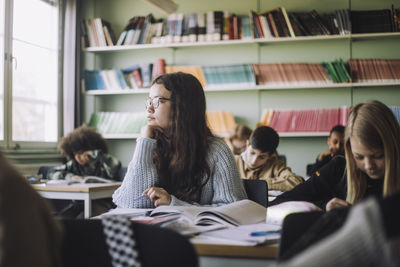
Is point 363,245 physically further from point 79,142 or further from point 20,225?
point 79,142

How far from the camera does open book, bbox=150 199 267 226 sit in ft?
4.64

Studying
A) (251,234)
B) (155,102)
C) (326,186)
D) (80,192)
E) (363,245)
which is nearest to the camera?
(363,245)

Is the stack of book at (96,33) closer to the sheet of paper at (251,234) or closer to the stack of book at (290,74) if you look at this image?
the stack of book at (290,74)

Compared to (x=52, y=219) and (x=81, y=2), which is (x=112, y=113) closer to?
(x=81, y=2)

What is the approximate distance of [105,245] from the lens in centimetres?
103

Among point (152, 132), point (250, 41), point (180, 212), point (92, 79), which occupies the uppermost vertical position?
point (250, 41)

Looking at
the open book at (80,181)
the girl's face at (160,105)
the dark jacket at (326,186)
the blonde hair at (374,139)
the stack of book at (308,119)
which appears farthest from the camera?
the stack of book at (308,119)

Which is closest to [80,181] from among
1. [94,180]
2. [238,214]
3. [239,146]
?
[94,180]

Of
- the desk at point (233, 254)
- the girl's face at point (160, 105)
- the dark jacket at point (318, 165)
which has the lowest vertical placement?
the dark jacket at point (318, 165)

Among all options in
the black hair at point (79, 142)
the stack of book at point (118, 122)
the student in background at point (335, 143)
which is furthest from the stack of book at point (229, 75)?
the black hair at point (79, 142)

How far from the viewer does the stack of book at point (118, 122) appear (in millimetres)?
5441

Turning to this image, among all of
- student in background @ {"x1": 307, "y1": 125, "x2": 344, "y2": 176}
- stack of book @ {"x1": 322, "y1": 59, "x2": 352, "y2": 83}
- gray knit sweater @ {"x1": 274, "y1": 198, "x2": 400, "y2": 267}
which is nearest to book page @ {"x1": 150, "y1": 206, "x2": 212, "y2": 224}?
gray knit sweater @ {"x1": 274, "y1": 198, "x2": 400, "y2": 267}

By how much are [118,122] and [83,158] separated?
1464 millimetres

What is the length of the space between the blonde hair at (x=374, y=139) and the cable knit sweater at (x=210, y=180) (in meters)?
0.52
